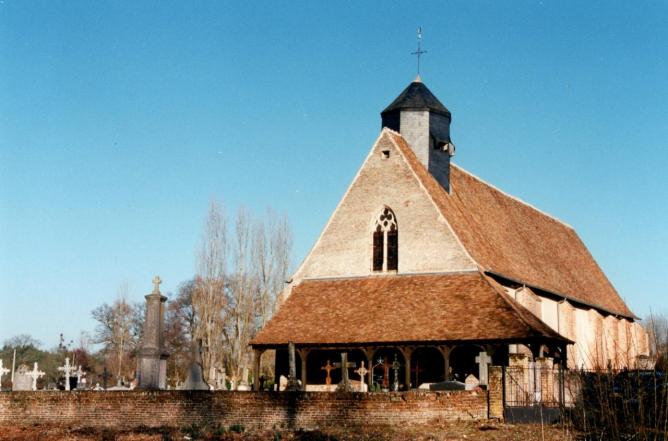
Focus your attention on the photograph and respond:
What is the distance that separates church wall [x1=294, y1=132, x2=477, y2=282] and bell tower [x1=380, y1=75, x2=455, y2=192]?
7.27 ft

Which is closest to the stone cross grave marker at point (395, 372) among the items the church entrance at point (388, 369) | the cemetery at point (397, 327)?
the church entrance at point (388, 369)

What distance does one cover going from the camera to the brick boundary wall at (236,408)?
1961 cm

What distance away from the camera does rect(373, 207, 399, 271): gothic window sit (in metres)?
34.0

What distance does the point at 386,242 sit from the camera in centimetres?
3412

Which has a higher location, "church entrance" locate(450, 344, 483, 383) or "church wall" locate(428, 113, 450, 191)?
"church wall" locate(428, 113, 450, 191)

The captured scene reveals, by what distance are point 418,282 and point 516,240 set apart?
29.7 ft

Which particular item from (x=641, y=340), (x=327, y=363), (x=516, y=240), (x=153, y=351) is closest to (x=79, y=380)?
(x=327, y=363)

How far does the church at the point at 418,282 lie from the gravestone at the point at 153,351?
232 inches

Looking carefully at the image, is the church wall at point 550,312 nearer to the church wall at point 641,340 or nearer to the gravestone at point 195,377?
the church wall at point 641,340

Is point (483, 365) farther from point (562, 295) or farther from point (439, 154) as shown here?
point (562, 295)

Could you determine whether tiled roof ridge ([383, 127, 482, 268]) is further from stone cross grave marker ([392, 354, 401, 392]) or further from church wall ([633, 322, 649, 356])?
church wall ([633, 322, 649, 356])

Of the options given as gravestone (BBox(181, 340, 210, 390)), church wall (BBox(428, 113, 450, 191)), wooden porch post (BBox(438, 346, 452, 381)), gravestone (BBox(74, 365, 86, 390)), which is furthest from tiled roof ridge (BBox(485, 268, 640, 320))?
gravestone (BBox(74, 365, 86, 390))

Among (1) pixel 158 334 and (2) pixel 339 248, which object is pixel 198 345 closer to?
(1) pixel 158 334

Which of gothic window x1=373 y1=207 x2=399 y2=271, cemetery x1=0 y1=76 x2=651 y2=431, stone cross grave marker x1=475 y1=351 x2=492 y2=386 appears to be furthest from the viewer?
gothic window x1=373 y1=207 x2=399 y2=271
